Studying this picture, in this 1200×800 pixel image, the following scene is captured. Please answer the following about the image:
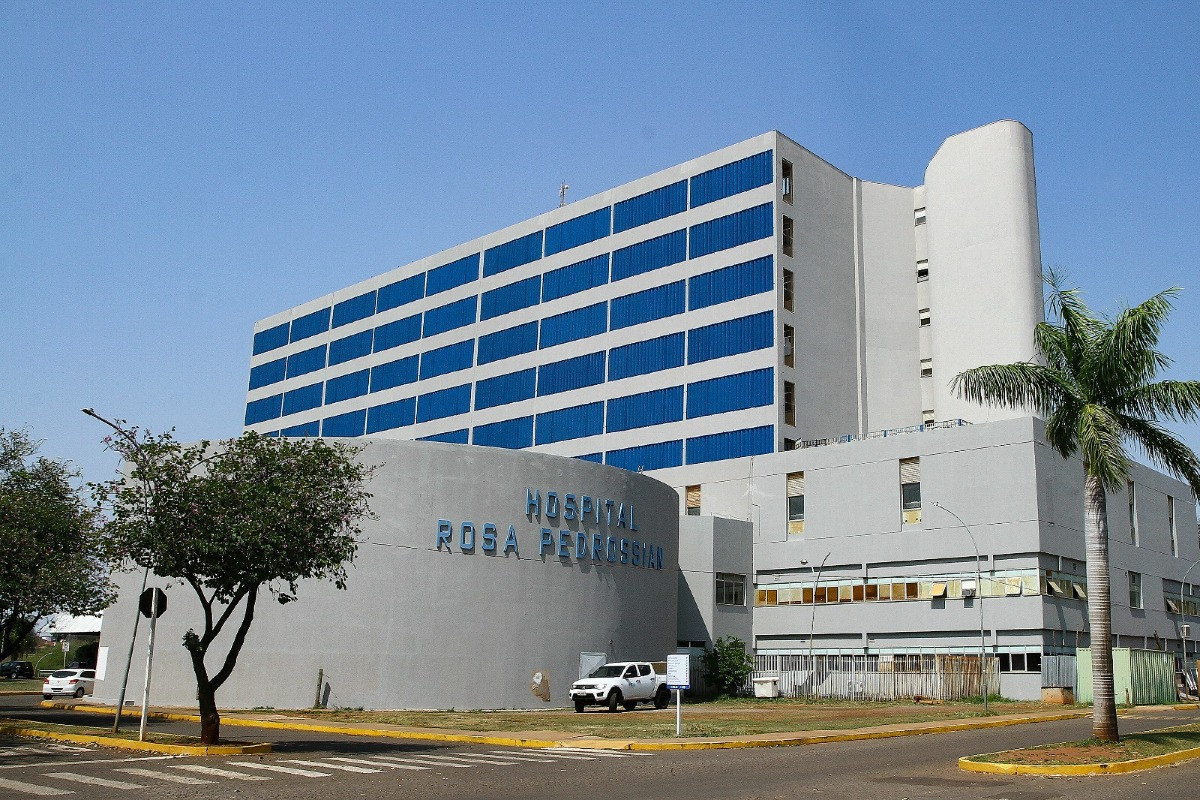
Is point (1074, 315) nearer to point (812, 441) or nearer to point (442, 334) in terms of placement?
point (812, 441)

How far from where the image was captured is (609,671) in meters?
39.7

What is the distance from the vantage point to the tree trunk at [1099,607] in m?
24.0

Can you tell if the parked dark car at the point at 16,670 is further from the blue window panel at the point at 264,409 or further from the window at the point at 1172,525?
the window at the point at 1172,525

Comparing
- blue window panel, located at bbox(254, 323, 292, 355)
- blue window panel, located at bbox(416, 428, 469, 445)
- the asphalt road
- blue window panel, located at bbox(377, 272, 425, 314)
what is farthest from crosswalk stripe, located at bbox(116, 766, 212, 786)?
blue window panel, located at bbox(254, 323, 292, 355)

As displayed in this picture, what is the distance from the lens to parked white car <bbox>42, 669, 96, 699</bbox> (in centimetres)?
4591

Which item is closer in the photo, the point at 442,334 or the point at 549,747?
the point at 549,747

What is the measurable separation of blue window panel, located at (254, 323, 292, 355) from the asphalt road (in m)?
80.8

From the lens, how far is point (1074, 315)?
26.8 metres

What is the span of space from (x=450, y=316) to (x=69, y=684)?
44309 mm

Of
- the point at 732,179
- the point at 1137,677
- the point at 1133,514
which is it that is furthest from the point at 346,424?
the point at 1137,677

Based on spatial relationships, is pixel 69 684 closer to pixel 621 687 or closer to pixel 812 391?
pixel 621 687

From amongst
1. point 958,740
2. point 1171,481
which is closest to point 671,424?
point 1171,481

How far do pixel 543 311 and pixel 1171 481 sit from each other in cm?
4217

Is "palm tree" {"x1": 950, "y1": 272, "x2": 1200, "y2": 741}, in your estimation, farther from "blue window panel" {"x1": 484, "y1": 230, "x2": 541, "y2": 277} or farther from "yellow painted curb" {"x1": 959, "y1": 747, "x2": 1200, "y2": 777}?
"blue window panel" {"x1": 484, "y1": 230, "x2": 541, "y2": 277}
